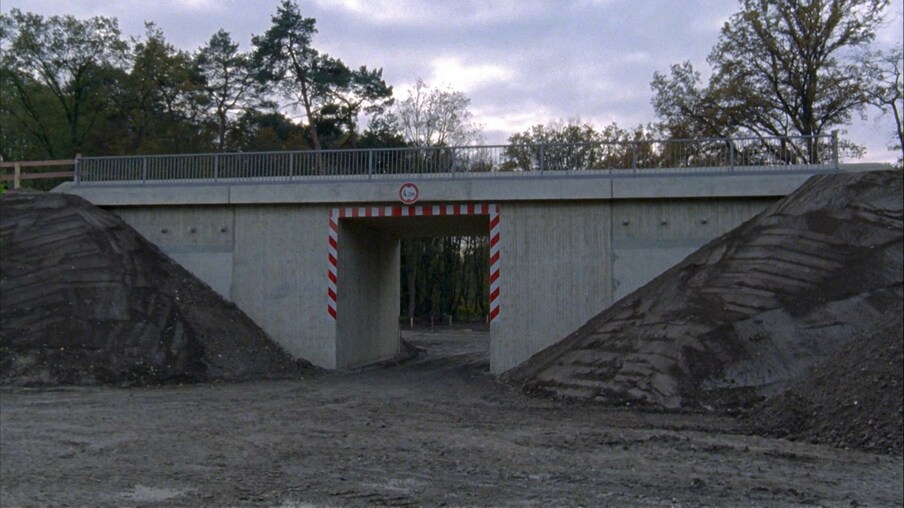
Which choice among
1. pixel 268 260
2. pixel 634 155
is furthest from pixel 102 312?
pixel 634 155

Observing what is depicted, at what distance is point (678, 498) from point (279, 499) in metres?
3.56

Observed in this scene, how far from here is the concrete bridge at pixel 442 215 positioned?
63.3 ft

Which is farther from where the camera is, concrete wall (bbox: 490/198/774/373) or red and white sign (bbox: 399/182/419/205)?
red and white sign (bbox: 399/182/419/205)

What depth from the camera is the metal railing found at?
64.2 ft

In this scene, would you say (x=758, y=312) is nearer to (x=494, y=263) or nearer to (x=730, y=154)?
(x=730, y=154)

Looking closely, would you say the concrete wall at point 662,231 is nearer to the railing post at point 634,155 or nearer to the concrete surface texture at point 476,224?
the concrete surface texture at point 476,224

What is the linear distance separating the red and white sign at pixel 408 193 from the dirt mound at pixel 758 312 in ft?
17.0

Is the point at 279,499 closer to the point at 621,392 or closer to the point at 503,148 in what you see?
the point at 621,392

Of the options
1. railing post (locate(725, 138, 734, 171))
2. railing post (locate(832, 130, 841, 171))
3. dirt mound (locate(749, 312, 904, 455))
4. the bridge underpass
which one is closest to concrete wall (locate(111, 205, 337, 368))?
the bridge underpass

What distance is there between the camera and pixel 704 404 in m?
13.4

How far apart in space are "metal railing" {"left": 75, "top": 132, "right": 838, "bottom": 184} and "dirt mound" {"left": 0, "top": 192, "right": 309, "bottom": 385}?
195 centimetres

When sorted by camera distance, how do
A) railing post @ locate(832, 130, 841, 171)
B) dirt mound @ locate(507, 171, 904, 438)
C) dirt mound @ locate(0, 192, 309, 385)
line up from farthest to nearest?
1. railing post @ locate(832, 130, 841, 171)
2. dirt mound @ locate(0, 192, 309, 385)
3. dirt mound @ locate(507, 171, 904, 438)

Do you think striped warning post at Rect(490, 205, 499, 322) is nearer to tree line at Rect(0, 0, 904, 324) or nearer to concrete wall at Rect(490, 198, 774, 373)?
concrete wall at Rect(490, 198, 774, 373)

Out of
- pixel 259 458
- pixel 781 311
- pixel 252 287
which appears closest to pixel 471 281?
pixel 252 287
